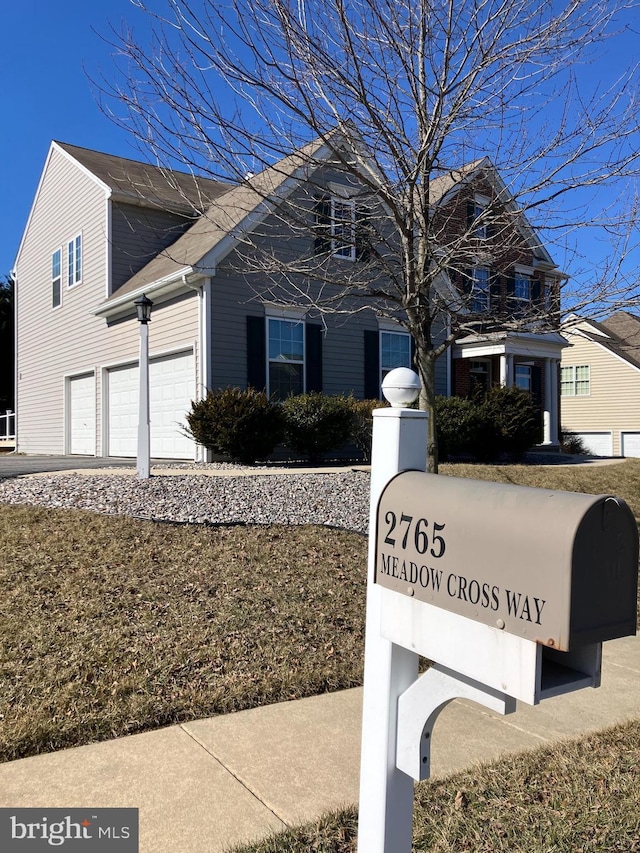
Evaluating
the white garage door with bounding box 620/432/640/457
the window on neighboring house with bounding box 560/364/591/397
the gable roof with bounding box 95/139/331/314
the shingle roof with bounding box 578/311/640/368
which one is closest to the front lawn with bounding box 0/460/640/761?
the gable roof with bounding box 95/139/331/314

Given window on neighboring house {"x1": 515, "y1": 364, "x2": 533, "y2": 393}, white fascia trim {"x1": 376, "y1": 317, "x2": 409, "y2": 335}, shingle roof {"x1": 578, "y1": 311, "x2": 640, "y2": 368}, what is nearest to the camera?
white fascia trim {"x1": 376, "y1": 317, "x2": 409, "y2": 335}

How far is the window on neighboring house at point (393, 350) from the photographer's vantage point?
54.5 ft

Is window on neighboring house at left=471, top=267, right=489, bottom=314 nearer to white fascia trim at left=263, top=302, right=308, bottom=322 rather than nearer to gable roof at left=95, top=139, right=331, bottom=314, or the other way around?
gable roof at left=95, top=139, right=331, bottom=314

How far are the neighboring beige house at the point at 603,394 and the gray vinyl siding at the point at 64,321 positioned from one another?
18867 mm

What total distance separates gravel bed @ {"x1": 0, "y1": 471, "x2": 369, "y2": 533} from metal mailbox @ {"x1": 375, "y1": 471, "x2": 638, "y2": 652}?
5.80 m

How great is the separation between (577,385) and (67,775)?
30809 millimetres

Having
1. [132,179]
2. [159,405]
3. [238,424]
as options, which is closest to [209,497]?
[238,424]

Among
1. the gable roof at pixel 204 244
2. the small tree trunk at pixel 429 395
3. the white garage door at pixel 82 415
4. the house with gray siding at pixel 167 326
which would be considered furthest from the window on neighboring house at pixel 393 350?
the small tree trunk at pixel 429 395

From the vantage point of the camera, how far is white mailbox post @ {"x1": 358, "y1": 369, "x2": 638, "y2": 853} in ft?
4.64

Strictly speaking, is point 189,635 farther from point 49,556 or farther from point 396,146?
point 396,146

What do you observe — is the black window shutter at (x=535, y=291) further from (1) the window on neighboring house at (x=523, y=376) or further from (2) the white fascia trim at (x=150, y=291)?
(2) the white fascia trim at (x=150, y=291)

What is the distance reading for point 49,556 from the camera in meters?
5.58

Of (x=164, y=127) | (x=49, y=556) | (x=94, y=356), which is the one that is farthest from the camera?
(x=94, y=356)

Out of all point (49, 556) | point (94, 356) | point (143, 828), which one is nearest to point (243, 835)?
point (143, 828)
